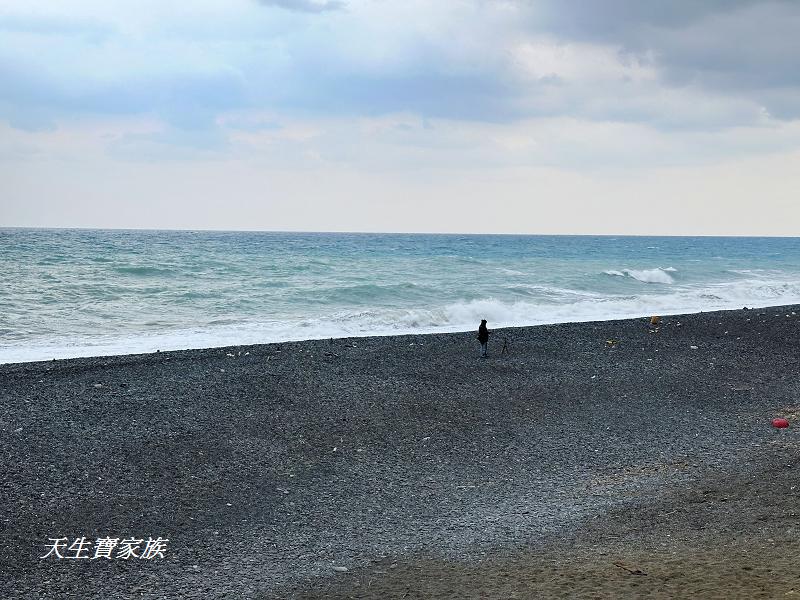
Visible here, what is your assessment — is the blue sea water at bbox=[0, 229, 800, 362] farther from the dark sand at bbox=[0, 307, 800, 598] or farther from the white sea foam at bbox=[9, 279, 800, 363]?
the dark sand at bbox=[0, 307, 800, 598]

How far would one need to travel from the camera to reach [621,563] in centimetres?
659

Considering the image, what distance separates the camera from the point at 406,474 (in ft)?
30.9

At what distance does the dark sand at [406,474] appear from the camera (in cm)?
662

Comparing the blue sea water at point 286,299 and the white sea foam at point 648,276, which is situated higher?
the white sea foam at point 648,276

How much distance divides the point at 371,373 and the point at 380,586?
8373 millimetres

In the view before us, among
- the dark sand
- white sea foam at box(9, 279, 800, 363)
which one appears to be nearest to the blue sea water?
white sea foam at box(9, 279, 800, 363)

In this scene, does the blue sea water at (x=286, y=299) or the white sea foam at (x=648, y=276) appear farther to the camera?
the white sea foam at (x=648, y=276)

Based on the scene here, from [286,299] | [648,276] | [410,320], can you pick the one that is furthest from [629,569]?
[648,276]

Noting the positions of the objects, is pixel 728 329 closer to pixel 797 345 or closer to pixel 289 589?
pixel 797 345

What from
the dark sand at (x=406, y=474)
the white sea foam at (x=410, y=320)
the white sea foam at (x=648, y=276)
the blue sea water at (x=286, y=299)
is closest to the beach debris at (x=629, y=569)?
the dark sand at (x=406, y=474)

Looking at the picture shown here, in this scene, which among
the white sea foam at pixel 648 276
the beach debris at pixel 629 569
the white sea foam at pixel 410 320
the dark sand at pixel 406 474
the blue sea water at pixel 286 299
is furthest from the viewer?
the white sea foam at pixel 648 276

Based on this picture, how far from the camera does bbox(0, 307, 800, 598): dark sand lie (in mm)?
6617

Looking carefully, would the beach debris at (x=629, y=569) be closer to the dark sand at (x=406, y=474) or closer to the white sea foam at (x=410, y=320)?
the dark sand at (x=406, y=474)

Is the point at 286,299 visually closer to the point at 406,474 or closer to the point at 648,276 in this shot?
the point at 406,474
